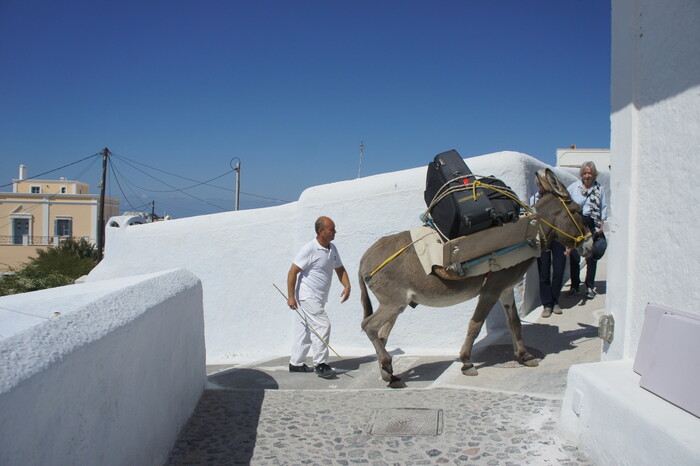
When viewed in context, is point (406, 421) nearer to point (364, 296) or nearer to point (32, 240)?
point (364, 296)

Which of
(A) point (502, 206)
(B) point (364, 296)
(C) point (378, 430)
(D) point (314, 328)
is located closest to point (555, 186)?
(A) point (502, 206)

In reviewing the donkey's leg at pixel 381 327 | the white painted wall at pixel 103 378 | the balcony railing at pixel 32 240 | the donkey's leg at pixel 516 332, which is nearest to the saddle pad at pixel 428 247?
the donkey's leg at pixel 381 327

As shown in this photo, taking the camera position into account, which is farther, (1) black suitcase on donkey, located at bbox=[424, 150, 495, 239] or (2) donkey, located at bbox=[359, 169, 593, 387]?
(2) donkey, located at bbox=[359, 169, 593, 387]

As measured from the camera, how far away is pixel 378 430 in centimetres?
413

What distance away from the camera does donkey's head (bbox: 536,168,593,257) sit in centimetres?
543

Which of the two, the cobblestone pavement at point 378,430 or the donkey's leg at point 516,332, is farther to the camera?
the donkey's leg at point 516,332

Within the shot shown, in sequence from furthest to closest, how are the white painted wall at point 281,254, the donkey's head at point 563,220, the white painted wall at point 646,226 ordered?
the white painted wall at point 281,254 → the donkey's head at point 563,220 → the white painted wall at point 646,226

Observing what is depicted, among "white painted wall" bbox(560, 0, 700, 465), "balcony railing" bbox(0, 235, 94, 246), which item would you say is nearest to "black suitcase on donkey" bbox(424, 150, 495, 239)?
"white painted wall" bbox(560, 0, 700, 465)

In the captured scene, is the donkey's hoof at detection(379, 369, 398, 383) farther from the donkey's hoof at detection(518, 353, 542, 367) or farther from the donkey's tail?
the donkey's hoof at detection(518, 353, 542, 367)

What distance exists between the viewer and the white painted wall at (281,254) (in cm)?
682

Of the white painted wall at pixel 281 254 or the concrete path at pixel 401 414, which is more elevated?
the white painted wall at pixel 281 254

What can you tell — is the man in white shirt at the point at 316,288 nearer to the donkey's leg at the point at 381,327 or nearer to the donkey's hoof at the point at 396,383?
the donkey's leg at the point at 381,327

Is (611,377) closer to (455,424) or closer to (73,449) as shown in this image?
(455,424)

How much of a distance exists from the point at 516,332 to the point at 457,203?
1.48 meters
